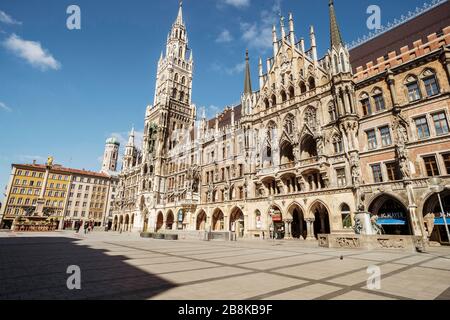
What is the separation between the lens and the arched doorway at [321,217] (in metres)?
25.8

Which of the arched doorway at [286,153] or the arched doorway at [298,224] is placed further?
the arched doorway at [286,153]

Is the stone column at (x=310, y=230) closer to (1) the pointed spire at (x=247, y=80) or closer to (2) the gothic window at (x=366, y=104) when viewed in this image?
(2) the gothic window at (x=366, y=104)

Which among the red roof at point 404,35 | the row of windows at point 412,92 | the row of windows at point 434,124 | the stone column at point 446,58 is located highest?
the red roof at point 404,35

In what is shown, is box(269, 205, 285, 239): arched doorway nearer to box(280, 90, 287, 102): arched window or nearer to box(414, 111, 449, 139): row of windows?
box(280, 90, 287, 102): arched window

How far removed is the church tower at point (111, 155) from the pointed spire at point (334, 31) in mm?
123457

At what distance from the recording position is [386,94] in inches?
926

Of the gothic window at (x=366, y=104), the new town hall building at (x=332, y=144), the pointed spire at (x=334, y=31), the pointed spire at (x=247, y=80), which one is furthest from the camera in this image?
the pointed spire at (x=247, y=80)

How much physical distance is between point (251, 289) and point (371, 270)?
197 inches

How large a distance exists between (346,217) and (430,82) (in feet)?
46.1

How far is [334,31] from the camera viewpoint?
2806 centimetres

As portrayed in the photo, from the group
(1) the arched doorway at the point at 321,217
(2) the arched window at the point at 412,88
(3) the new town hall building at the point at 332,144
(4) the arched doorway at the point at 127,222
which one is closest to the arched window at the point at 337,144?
(3) the new town hall building at the point at 332,144

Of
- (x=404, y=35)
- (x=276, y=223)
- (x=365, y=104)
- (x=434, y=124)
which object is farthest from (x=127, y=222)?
(x=404, y=35)

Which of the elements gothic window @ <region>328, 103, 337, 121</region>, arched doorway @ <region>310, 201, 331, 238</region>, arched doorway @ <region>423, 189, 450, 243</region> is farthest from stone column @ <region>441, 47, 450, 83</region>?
arched doorway @ <region>310, 201, 331, 238</region>
